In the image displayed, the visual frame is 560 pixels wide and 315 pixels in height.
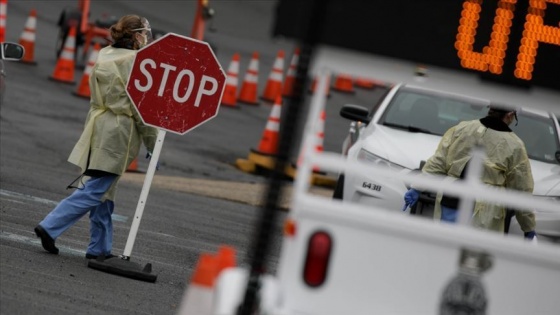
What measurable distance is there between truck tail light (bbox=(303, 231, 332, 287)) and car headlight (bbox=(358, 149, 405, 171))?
21.2 ft

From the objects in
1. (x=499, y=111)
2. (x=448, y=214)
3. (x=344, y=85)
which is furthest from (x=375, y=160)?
(x=344, y=85)

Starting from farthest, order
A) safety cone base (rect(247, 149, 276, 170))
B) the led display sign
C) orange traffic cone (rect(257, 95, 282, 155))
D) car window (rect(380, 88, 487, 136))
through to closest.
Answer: orange traffic cone (rect(257, 95, 282, 155)) < safety cone base (rect(247, 149, 276, 170)) < car window (rect(380, 88, 487, 136)) < the led display sign

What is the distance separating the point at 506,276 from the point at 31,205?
720 centimetres

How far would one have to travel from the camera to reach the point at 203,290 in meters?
6.27

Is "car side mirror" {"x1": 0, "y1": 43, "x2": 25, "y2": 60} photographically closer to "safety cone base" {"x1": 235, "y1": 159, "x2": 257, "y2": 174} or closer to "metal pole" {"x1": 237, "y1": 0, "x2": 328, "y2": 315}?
"safety cone base" {"x1": 235, "y1": 159, "x2": 257, "y2": 174}

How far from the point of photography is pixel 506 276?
633 centimetres

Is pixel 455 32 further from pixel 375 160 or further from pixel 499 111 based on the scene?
pixel 375 160

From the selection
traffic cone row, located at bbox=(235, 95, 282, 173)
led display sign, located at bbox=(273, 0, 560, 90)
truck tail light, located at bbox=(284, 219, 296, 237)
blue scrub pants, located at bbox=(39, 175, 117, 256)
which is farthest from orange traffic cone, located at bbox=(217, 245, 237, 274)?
traffic cone row, located at bbox=(235, 95, 282, 173)

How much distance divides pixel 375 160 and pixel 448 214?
2660 millimetres

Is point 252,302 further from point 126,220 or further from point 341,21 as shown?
point 126,220

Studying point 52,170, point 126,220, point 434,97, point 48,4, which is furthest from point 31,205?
point 48,4

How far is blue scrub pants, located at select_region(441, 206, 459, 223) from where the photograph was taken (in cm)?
1042

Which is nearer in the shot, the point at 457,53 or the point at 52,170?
the point at 457,53

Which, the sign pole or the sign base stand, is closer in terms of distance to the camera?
the sign base stand
